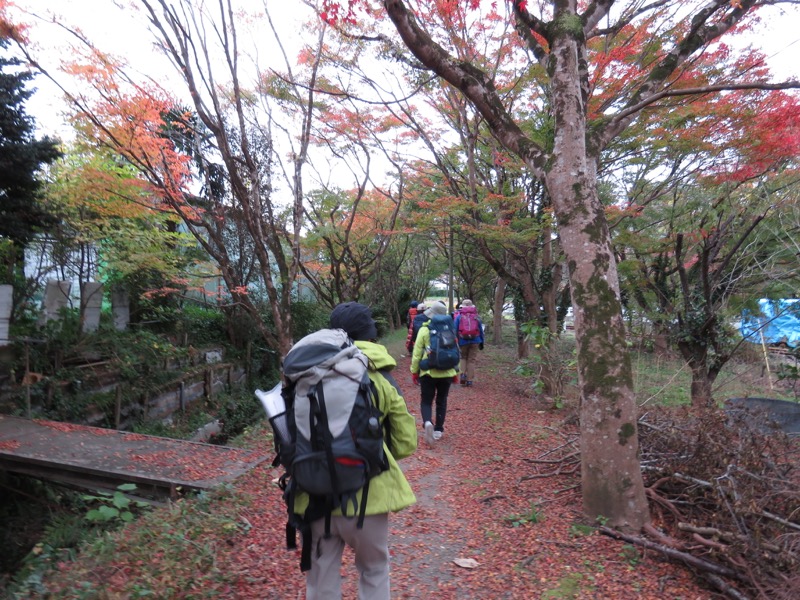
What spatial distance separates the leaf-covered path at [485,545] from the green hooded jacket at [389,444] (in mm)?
1340

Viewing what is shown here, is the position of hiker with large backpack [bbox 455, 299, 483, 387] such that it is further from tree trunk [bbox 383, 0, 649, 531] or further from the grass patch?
the grass patch

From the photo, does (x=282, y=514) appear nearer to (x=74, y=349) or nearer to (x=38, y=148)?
(x=74, y=349)

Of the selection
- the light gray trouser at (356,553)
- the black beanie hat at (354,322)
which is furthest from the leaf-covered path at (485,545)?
the black beanie hat at (354,322)

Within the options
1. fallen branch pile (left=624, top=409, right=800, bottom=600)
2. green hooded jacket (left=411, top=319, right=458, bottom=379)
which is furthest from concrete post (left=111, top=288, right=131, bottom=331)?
fallen branch pile (left=624, top=409, right=800, bottom=600)

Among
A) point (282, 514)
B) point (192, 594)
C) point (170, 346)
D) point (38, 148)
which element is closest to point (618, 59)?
point (282, 514)

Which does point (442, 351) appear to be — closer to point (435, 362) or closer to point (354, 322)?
point (435, 362)

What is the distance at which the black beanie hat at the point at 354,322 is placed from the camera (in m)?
2.61

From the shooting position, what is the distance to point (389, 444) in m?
2.49

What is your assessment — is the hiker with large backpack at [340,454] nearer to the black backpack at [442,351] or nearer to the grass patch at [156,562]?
the grass patch at [156,562]

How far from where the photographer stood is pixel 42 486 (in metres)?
7.21

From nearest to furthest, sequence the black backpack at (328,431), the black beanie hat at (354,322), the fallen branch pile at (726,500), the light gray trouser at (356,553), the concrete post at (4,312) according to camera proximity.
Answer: the black backpack at (328,431)
the light gray trouser at (356,553)
the black beanie hat at (354,322)
the fallen branch pile at (726,500)
the concrete post at (4,312)

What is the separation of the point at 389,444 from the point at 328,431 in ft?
1.62

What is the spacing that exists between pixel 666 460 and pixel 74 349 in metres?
9.96

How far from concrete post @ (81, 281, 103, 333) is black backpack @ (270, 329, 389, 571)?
9.90 meters
